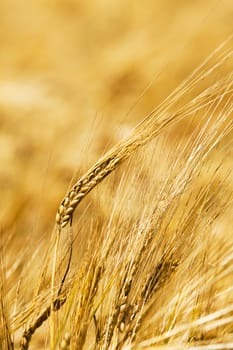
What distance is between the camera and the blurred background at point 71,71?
117cm

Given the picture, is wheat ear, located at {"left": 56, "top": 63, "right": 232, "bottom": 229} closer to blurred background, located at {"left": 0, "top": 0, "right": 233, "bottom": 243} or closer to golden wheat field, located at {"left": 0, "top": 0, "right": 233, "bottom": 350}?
golden wheat field, located at {"left": 0, "top": 0, "right": 233, "bottom": 350}

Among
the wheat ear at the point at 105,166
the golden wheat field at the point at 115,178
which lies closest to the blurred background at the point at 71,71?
Answer: the golden wheat field at the point at 115,178

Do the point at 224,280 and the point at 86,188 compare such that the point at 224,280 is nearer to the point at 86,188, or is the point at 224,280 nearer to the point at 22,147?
the point at 86,188

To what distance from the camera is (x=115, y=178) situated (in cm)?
86

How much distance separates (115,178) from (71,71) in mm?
399

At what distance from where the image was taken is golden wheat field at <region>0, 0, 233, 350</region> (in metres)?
0.77

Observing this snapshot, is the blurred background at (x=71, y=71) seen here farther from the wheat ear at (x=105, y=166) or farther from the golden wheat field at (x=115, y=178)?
the wheat ear at (x=105, y=166)

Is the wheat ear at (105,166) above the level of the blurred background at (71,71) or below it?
below

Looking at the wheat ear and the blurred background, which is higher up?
the blurred background

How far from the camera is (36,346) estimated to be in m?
1.04

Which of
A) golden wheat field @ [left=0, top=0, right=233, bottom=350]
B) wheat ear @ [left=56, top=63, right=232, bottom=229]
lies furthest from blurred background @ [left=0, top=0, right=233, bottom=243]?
wheat ear @ [left=56, top=63, right=232, bottom=229]

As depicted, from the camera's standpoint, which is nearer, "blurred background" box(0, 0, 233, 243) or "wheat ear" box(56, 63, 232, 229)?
"wheat ear" box(56, 63, 232, 229)

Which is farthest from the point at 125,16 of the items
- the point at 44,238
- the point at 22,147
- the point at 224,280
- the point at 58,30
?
the point at 224,280

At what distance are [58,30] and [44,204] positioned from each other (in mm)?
347
